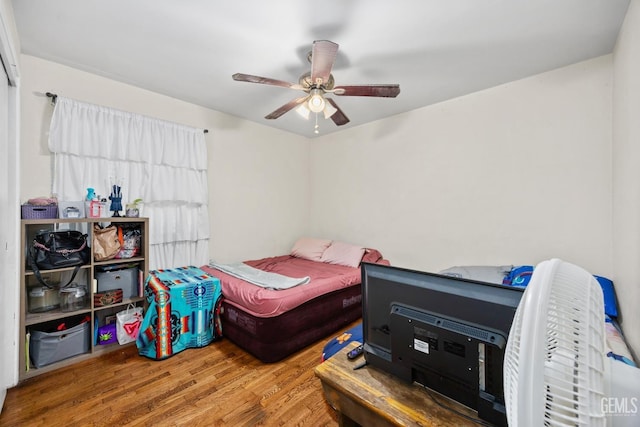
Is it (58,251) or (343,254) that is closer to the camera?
(58,251)

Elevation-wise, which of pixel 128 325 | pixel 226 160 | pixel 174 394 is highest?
pixel 226 160

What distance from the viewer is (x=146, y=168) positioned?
271 cm

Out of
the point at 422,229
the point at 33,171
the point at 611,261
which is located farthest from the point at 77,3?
the point at 611,261

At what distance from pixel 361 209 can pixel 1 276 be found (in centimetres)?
346

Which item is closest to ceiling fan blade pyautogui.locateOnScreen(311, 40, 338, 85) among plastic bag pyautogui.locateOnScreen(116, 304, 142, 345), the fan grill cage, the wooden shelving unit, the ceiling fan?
the ceiling fan

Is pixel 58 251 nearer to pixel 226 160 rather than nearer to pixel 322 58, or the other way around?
pixel 226 160

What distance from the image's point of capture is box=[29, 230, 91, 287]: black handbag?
194cm

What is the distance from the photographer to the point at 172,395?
174 cm

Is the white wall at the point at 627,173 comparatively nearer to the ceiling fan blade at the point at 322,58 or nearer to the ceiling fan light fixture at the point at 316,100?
the ceiling fan blade at the point at 322,58

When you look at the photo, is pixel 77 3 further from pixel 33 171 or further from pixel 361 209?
pixel 361 209

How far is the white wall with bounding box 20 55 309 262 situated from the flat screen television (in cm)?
274

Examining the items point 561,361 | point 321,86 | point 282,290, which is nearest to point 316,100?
point 321,86

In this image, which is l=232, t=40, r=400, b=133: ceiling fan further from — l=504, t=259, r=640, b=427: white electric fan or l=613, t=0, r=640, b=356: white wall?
l=504, t=259, r=640, b=427: white electric fan

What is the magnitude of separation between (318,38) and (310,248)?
8.93 feet
